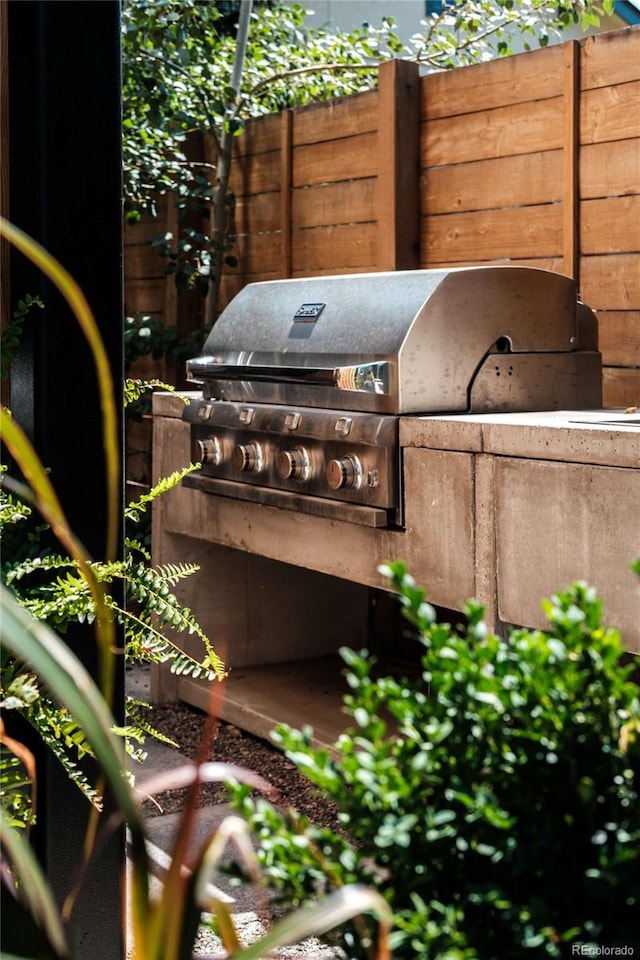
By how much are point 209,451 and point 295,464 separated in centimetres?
50

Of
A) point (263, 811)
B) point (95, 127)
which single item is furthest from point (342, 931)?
point (95, 127)

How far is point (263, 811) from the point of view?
853mm

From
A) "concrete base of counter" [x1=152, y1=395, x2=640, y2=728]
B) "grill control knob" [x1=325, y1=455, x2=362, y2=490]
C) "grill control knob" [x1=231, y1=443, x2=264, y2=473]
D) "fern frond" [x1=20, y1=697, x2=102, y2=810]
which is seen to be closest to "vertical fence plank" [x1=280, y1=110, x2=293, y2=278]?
"concrete base of counter" [x1=152, y1=395, x2=640, y2=728]

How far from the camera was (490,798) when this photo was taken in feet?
2.62

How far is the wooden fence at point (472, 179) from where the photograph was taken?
329cm

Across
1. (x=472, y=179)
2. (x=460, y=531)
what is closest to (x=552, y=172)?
(x=472, y=179)

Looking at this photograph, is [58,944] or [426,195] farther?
[426,195]

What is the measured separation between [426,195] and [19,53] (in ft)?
7.81

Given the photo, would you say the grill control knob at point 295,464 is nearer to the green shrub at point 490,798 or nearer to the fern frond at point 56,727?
the fern frond at point 56,727

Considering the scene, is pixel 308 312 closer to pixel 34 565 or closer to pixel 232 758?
pixel 232 758

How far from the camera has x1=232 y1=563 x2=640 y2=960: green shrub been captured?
2.51 feet

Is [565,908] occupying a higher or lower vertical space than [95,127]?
lower

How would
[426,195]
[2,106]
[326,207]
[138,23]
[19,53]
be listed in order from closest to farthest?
1. [19,53]
2. [2,106]
3. [426,195]
4. [326,207]
5. [138,23]

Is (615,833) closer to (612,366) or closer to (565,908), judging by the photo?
(565,908)
